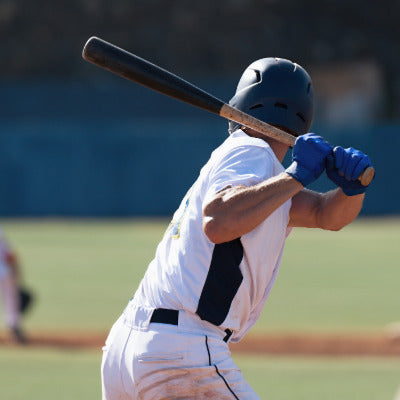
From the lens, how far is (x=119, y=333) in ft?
11.3

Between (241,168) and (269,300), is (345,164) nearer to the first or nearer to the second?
(241,168)

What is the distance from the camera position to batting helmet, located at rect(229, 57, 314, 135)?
368cm

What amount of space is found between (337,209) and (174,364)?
1052 mm

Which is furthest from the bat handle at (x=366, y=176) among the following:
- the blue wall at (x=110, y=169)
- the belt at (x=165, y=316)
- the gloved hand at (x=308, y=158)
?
the blue wall at (x=110, y=169)

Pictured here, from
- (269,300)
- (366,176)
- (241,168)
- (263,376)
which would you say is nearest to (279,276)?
(269,300)

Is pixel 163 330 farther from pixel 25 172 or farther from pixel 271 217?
pixel 25 172

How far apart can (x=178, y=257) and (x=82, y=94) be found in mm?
32213

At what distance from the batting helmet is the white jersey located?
29 centimetres

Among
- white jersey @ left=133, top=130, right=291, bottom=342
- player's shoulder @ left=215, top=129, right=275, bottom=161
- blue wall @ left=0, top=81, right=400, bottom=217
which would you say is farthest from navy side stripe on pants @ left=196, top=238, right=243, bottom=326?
blue wall @ left=0, top=81, right=400, bottom=217

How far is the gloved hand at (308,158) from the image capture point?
10.9 ft

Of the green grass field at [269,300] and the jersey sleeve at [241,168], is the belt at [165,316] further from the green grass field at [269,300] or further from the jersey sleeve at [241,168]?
the green grass field at [269,300]

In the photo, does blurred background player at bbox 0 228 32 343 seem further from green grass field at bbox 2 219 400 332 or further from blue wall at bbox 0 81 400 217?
blue wall at bbox 0 81 400 217

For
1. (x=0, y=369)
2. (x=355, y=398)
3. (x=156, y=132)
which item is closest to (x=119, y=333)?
(x=355, y=398)

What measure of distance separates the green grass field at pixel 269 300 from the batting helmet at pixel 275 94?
142 inches
